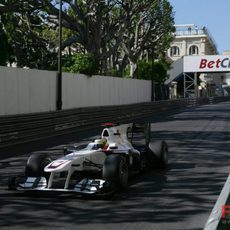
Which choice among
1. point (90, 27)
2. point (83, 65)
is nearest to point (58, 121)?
point (83, 65)

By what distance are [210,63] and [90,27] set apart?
26.3 metres

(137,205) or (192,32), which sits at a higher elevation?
(192,32)

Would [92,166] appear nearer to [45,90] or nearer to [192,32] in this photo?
[45,90]

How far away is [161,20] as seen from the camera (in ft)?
161

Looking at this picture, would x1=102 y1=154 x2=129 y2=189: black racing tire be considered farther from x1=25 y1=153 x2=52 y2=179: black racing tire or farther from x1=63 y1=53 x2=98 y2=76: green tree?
x1=63 y1=53 x2=98 y2=76: green tree

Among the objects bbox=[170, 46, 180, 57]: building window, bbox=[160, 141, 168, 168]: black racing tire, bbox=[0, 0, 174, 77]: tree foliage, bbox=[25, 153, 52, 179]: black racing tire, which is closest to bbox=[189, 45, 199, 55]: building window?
bbox=[170, 46, 180, 57]: building window

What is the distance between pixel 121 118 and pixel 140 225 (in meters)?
21.4

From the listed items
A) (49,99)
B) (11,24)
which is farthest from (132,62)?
(49,99)

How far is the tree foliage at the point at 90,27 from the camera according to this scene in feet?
109

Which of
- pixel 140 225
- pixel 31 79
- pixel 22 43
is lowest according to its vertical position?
pixel 140 225

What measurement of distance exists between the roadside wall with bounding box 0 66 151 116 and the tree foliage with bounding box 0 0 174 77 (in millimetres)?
1896

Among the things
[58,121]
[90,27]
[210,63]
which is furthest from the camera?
[210,63]

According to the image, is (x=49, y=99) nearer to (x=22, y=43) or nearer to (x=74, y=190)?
(x=74, y=190)

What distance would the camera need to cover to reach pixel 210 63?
57812mm
